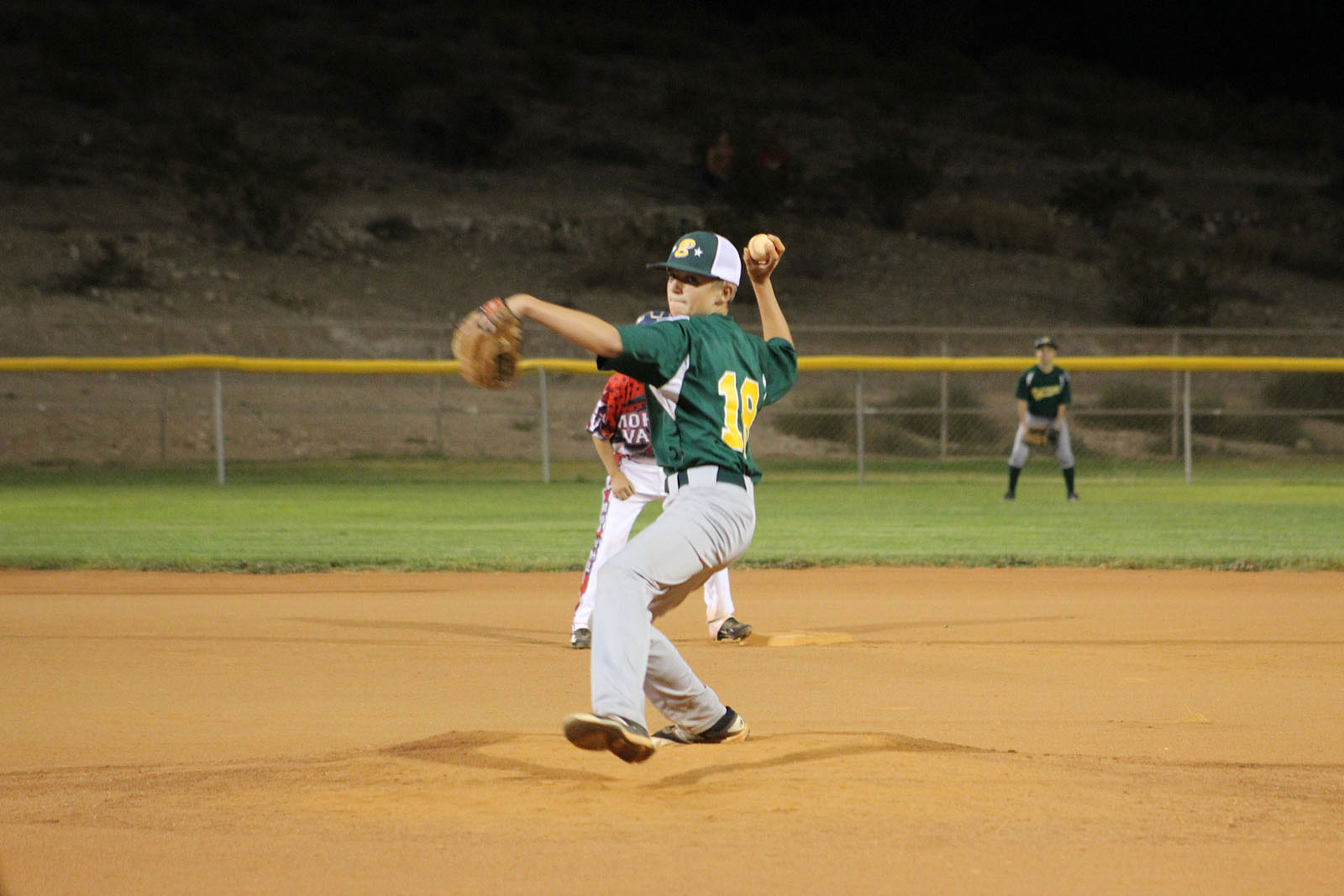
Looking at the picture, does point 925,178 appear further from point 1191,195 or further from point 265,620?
point 265,620

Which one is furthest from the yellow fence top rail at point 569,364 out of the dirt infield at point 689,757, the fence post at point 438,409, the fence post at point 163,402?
the dirt infield at point 689,757

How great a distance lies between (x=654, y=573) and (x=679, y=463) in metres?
0.42

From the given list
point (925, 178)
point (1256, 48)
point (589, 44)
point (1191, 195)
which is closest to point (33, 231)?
point (925, 178)

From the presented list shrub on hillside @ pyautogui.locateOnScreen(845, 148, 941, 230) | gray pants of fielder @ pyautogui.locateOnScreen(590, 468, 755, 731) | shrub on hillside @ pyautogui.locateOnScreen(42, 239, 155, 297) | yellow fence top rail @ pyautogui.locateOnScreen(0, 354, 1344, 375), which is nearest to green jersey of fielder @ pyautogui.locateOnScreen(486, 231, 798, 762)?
gray pants of fielder @ pyautogui.locateOnScreen(590, 468, 755, 731)

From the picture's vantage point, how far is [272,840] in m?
4.22

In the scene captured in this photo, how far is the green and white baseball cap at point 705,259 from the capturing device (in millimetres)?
4867

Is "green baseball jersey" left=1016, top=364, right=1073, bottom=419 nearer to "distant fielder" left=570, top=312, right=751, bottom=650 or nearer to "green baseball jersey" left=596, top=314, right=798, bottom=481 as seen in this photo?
"distant fielder" left=570, top=312, right=751, bottom=650

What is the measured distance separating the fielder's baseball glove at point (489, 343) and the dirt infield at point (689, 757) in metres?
1.31

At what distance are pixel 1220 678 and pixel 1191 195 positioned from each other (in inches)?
1647

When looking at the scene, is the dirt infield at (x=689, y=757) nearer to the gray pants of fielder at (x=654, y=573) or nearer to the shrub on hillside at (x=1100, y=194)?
the gray pants of fielder at (x=654, y=573)

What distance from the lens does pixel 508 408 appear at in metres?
29.0

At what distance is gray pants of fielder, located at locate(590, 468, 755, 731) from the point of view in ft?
14.8

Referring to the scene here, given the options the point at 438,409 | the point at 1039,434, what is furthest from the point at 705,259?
the point at 438,409

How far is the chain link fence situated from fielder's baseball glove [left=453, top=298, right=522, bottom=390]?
20844mm
